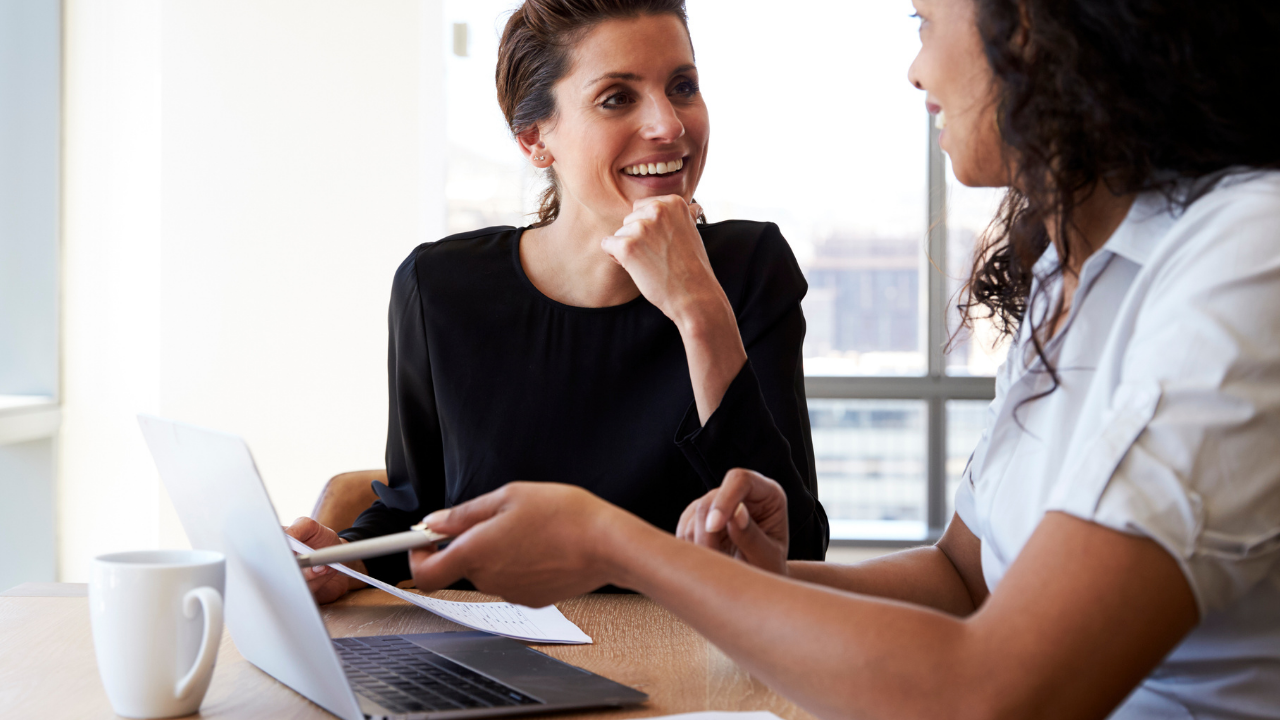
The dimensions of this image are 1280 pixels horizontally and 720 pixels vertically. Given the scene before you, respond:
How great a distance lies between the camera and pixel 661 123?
5.06 ft

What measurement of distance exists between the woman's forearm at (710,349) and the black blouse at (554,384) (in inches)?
2.6

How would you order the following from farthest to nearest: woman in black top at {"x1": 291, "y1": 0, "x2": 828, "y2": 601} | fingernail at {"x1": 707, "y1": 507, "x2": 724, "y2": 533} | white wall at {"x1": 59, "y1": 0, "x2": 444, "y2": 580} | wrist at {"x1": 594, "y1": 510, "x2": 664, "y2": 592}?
1. white wall at {"x1": 59, "y1": 0, "x2": 444, "y2": 580}
2. woman in black top at {"x1": 291, "y1": 0, "x2": 828, "y2": 601}
3. fingernail at {"x1": 707, "y1": 507, "x2": 724, "y2": 533}
4. wrist at {"x1": 594, "y1": 510, "x2": 664, "y2": 592}

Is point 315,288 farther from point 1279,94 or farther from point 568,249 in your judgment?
point 1279,94

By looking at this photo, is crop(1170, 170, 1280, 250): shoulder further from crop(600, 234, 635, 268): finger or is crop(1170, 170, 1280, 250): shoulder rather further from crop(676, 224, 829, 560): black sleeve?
crop(600, 234, 635, 268): finger

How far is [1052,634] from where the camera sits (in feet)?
1.97

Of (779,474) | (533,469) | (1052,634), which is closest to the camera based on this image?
(1052,634)

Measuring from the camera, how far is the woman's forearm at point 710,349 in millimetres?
1373

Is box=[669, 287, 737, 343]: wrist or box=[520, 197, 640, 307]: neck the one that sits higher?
box=[520, 197, 640, 307]: neck

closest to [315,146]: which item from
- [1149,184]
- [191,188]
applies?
[191,188]

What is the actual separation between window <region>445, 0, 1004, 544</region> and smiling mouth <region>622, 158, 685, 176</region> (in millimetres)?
2318

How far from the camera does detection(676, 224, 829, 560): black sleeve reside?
133 centimetres

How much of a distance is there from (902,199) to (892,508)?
1.25 meters

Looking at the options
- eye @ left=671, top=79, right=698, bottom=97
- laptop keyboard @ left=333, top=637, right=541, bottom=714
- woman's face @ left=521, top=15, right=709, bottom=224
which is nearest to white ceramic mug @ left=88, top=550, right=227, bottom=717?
laptop keyboard @ left=333, top=637, right=541, bottom=714

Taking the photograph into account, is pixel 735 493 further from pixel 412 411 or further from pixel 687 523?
pixel 412 411
